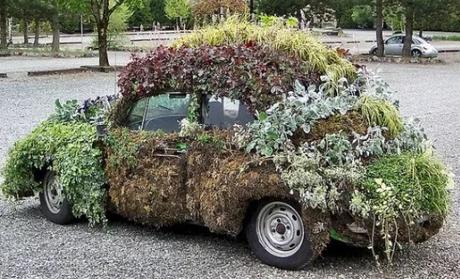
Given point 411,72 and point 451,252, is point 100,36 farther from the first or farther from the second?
point 451,252

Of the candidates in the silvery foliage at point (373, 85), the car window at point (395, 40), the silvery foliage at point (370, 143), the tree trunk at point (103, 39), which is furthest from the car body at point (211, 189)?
the car window at point (395, 40)

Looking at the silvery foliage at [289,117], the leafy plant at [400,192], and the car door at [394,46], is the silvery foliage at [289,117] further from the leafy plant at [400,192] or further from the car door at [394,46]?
the car door at [394,46]

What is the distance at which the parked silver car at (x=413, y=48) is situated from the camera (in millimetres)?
38697

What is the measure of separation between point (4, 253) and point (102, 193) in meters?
1.06

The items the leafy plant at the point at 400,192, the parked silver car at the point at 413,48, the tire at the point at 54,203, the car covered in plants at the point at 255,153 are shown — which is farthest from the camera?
the parked silver car at the point at 413,48

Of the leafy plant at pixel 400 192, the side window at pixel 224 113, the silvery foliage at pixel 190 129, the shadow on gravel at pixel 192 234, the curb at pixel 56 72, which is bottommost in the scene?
the shadow on gravel at pixel 192 234

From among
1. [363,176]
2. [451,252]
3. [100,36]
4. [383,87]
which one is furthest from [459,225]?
[100,36]

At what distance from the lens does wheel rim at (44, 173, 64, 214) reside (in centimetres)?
727

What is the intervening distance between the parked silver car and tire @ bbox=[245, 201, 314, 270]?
33482 mm

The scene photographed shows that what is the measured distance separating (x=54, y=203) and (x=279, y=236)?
2.57m

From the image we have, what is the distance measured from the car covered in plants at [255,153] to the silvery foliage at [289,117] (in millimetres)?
11

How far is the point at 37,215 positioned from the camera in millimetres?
7648

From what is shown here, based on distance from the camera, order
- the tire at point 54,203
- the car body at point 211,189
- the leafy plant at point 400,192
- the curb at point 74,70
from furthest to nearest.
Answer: the curb at point 74,70 → the tire at point 54,203 → the car body at point 211,189 → the leafy plant at point 400,192

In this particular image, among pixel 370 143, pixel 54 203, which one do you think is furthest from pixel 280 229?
pixel 54 203
